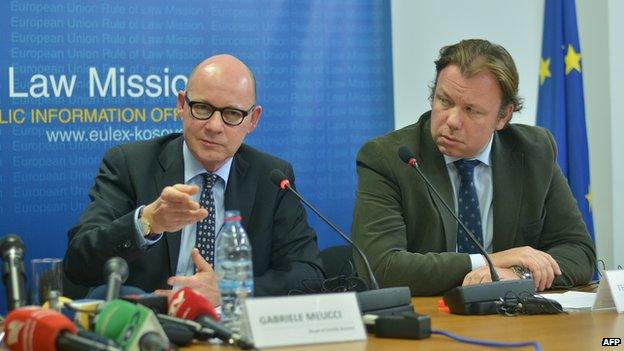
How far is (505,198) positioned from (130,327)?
214cm

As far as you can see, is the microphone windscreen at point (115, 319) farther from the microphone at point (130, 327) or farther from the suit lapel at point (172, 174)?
the suit lapel at point (172, 174)

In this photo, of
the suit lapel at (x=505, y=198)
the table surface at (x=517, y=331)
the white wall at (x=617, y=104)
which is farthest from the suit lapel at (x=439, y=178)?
the white wall at (x=617, y=104)

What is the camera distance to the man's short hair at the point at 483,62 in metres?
3.51

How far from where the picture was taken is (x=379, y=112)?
4.85 metres

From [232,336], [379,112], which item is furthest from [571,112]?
[232,336]

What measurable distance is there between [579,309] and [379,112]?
233 centimetres


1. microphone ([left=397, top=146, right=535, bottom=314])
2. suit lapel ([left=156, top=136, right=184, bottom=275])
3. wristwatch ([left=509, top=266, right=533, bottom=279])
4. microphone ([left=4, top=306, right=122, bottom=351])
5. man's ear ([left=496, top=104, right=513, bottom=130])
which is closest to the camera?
microphone ([left=4, top=306, right=122, bottom=351])

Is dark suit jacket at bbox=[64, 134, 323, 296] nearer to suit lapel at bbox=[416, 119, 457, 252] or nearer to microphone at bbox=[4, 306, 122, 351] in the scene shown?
suit lapel at bbox=[416, 119, 457, 252]

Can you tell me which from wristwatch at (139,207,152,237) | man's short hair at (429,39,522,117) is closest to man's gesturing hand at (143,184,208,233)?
wristwatch at (139,207,152,237)

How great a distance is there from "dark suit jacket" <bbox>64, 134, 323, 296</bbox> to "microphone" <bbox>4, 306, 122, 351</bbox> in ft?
4.42

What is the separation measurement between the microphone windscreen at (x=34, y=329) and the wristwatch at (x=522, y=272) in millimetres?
→ 1853

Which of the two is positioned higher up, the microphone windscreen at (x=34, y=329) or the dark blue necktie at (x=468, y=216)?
the microphone windscreen at (x=34, y=329)

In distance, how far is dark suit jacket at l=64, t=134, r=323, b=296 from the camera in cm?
318

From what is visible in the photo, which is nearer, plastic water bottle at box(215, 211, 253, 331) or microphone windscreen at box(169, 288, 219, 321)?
microphone windscreen at box(169, 288, 219, 321)
